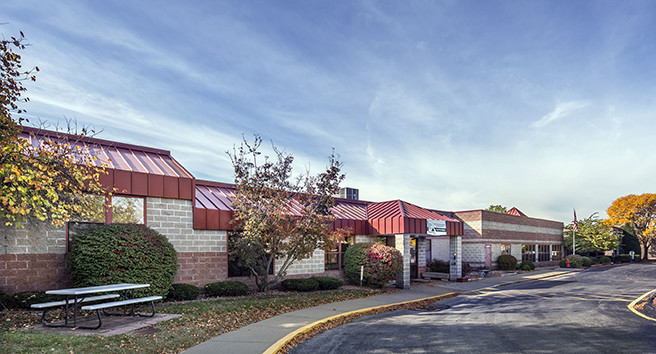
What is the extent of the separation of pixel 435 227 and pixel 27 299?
1834cm

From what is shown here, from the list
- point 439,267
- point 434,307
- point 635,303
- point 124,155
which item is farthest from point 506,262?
point 124,155

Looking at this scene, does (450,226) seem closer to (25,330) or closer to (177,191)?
(177,191)

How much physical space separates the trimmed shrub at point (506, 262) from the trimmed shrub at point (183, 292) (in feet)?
93.1

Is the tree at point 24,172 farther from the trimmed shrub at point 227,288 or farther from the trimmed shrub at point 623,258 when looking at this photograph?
the trimmed shrub at point 623,258

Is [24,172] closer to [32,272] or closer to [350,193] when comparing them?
[32,272]

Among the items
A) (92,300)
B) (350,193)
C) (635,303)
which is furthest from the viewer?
(350,193)

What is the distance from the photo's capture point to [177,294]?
45.6 feet

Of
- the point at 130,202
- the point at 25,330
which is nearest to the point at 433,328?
the point at 25,330

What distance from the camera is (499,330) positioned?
10.6m

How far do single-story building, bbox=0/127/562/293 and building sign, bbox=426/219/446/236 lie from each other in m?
0.06

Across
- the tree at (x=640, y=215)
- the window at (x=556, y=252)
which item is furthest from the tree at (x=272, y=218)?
the tree at (x=640, y=215)

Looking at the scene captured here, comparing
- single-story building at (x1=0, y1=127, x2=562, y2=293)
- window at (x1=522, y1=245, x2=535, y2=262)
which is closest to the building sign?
single-story building at (x1=0, y1=127, x2=562, y2=293)

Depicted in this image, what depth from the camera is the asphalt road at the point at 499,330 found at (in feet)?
29.1

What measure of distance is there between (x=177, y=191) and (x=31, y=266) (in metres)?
4.86
